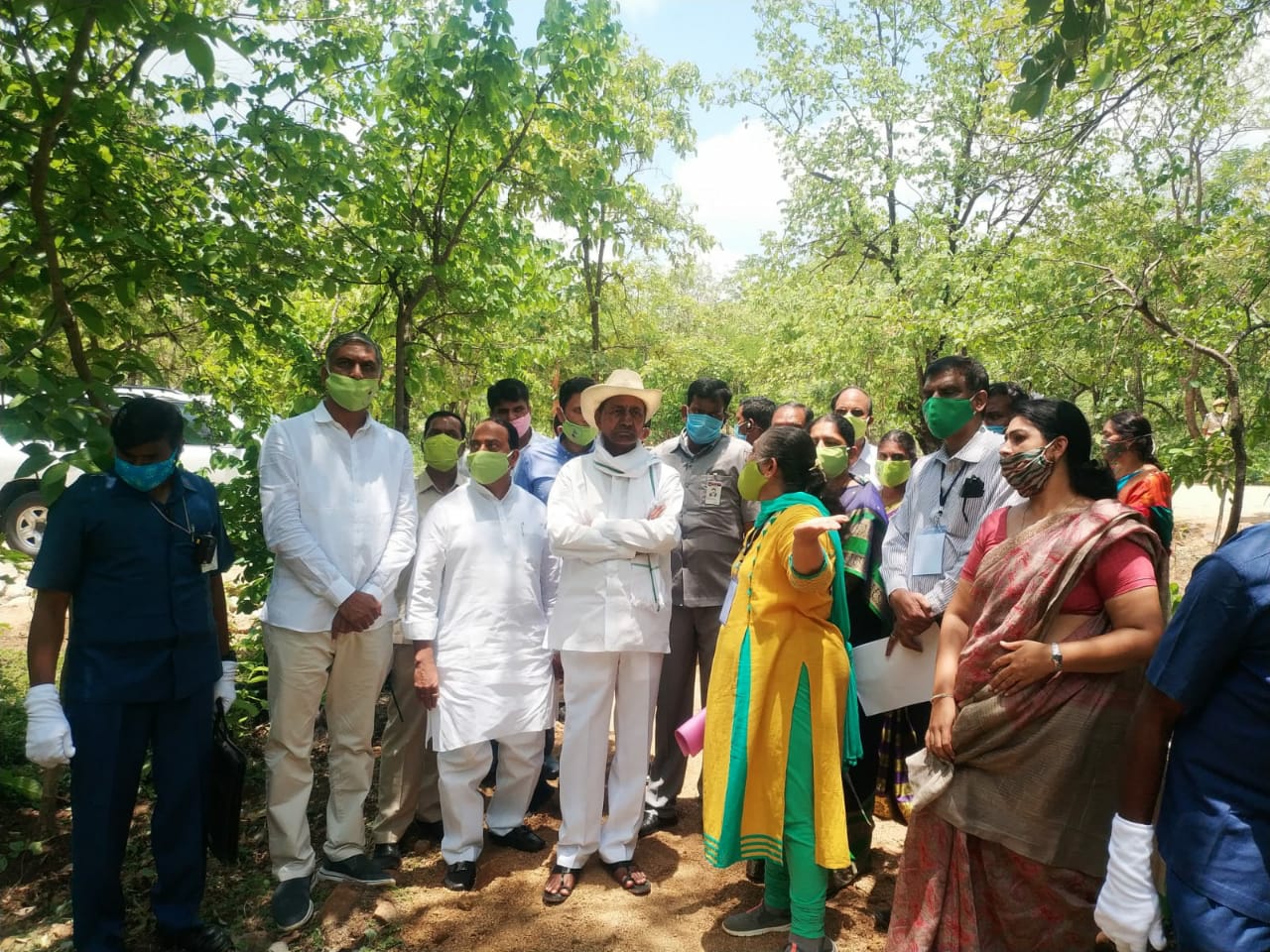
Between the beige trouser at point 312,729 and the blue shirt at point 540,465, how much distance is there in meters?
1.37

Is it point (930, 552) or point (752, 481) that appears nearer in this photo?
point (752, 481)

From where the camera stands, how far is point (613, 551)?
3541 millimetres

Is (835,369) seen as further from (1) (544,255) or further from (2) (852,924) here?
(2) (852,924)

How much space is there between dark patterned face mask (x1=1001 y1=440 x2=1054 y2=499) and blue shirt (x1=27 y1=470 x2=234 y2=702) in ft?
9.82

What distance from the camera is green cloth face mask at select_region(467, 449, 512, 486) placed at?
3730 mm

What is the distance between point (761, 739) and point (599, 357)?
12251 millimetres

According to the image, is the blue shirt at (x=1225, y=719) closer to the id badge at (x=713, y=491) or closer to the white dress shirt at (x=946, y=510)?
the white dress shirt at (x=946, y=510)

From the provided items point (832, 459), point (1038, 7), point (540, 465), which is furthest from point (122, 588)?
point (1038, 7)

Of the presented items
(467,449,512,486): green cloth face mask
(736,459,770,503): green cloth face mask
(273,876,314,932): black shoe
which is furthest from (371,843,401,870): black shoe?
(736,459,770,503): green cloth face mask

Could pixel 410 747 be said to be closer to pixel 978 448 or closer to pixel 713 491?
pixel 713 491

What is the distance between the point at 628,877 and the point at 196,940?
5.70 ft

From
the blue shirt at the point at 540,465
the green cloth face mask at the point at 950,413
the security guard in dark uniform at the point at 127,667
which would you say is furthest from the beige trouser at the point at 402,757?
the green cloth face mask at the point at 950,413

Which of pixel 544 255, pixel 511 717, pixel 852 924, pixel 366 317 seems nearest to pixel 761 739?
pixel 852 924

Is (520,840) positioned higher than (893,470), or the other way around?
(893,470)
